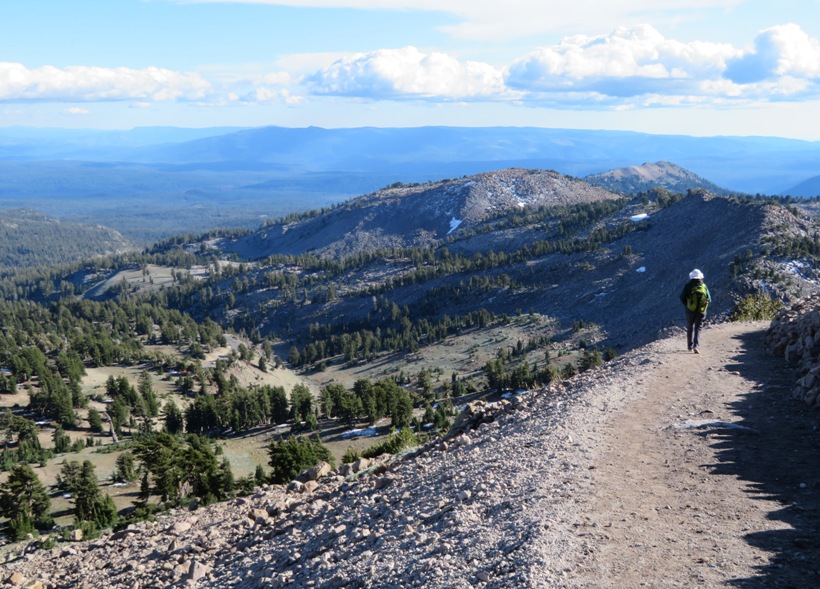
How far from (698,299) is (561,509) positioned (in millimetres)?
15433

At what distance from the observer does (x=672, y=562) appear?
33.8 feet

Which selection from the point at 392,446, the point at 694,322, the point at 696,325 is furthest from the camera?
the point at 392,446

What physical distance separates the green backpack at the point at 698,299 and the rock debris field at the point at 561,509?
1894 millimetres

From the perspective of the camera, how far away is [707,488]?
13.3m

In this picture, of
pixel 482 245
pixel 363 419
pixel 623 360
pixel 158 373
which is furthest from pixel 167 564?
pixel 482 245

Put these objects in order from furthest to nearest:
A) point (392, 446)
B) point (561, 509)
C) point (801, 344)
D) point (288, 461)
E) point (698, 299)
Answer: point (288, 461) → point (392, 446) → point (698, 299) → point (801, 344) → point (561, 509)

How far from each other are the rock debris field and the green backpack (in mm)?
1894

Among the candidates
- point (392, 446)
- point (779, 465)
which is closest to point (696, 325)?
point (779, 465)

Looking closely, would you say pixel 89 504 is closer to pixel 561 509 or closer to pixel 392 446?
pixel 392 446

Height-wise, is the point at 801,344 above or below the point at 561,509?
above

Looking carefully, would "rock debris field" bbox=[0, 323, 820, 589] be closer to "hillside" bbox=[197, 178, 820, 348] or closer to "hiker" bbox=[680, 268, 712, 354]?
"hiker" bbox=[680, 268, 712, 354]

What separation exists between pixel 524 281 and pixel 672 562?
136 metres

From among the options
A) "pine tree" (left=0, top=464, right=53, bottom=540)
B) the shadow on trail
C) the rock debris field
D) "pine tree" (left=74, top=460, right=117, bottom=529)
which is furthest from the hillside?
"pine tree" (left=0, top=464, right=53, bottom=540)

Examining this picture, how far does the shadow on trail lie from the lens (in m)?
→ 10.1
